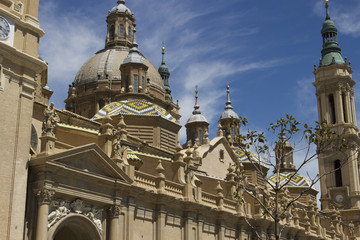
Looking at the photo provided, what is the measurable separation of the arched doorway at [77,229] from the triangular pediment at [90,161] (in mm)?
2178

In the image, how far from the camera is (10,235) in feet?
68.4

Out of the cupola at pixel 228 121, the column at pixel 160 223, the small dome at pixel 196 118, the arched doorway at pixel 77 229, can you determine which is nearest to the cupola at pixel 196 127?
the small dome at pixel 196 118

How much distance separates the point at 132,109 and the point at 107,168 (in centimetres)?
1954

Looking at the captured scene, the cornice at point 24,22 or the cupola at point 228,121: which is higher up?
the cupola at point 228,121

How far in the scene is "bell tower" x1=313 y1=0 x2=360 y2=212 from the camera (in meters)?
66.1

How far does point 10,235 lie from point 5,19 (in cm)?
862

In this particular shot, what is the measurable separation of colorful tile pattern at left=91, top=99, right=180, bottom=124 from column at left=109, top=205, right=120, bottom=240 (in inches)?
718

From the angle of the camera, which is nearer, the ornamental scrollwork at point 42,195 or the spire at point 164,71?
the ornamental scrollwork at point 42,195

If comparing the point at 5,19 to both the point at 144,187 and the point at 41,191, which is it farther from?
the point at 144,187

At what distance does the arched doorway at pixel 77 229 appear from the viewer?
79.4ft

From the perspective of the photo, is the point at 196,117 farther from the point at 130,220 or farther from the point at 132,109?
the point at 130,220

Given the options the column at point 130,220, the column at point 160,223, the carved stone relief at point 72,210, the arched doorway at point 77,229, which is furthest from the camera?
the column at point 160,223

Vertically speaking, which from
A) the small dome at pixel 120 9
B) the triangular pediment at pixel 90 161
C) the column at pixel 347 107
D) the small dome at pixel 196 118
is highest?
the small dome at pixel 120 9

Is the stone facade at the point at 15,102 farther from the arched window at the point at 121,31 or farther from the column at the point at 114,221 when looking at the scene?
the arched window at the point at 121,31
